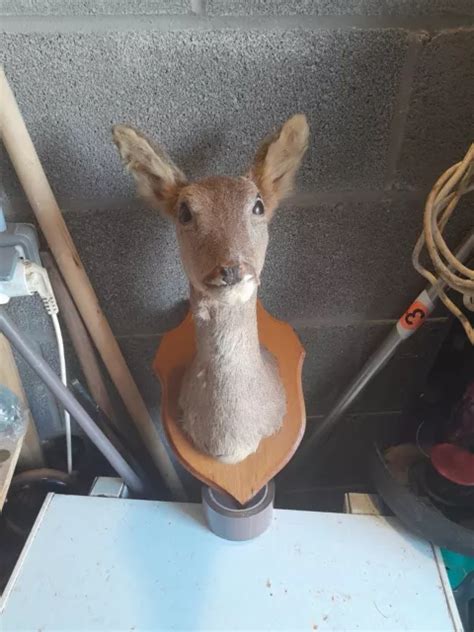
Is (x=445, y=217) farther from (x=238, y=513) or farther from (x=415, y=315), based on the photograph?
(x=238, y=513)

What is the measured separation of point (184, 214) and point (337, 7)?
0.95ft

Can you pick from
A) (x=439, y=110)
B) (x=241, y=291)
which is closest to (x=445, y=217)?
(x=439, y=110)

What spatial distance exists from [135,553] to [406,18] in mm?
743

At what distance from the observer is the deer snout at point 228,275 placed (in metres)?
0.47

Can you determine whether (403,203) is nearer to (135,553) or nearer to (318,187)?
(318,187)

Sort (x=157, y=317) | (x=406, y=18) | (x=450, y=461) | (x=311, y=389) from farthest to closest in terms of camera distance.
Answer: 1. (x=311, y=389)
2. (x=157, y=317)
3. (x=450, y=461)
4. (x=406, y=18)

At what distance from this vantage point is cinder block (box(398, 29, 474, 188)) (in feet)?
2.01

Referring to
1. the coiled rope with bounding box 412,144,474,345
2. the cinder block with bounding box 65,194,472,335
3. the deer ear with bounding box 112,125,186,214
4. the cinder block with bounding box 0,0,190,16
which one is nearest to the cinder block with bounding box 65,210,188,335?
the cinder block with bounding box 65,194,472,335

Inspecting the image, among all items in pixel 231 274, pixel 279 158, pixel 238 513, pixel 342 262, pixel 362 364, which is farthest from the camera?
pixel 362 364

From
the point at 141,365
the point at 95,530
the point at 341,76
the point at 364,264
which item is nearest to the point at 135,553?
the point at 95,530

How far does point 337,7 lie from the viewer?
1.92 feet

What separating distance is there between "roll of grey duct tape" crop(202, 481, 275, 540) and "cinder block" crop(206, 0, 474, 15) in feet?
1.87

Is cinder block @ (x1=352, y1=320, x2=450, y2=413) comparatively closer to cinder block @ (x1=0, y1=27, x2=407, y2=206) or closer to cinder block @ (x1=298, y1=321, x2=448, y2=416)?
cinder block @ (x1=298, y1=321, x2=448, y2=416)

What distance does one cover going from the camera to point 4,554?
94 centimetres
